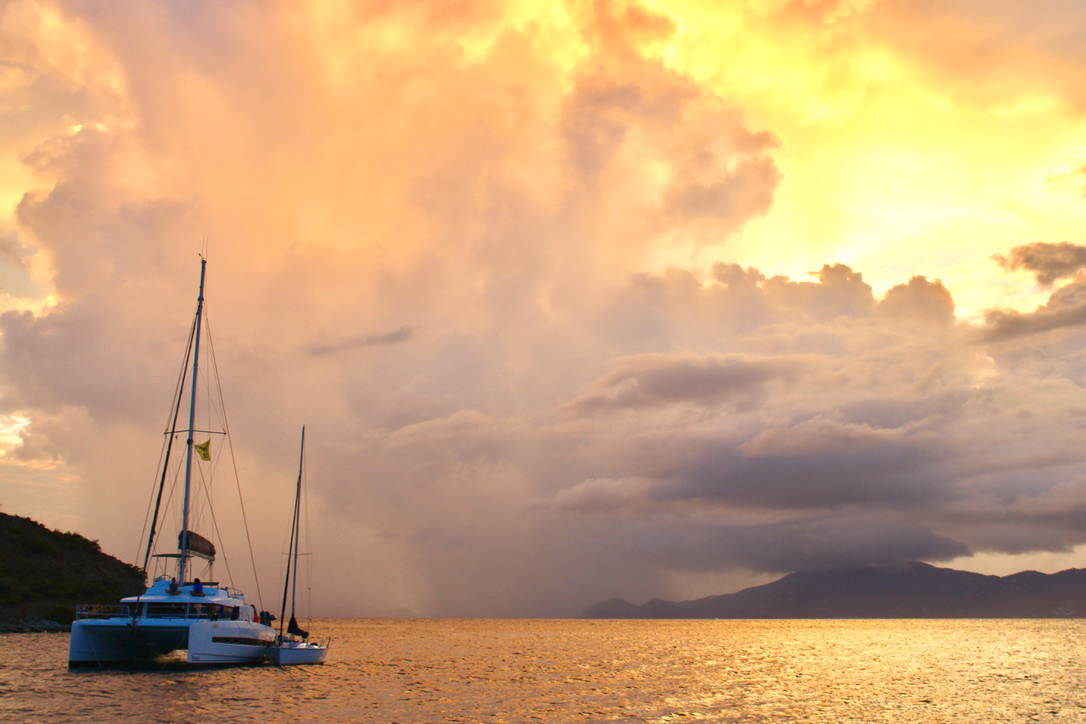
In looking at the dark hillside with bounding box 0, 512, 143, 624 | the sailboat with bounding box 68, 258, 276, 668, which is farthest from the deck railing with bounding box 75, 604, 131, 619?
the dark hillside with bounding box 0, 512, 143, 624

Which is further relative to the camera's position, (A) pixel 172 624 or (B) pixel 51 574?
(B) pixel 51 574

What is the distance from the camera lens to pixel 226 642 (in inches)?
2504

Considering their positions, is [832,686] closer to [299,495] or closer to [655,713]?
[655,713]

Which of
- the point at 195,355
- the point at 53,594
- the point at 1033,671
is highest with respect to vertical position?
the point at 195,355

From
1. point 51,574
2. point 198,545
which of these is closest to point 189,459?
point 198,545

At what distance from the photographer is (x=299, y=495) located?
86.9m

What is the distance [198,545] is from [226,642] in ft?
30.2

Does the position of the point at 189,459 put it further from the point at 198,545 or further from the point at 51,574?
the point at 51,574

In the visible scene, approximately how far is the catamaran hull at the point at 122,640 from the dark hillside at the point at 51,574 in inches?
2501

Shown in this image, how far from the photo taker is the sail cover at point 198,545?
2618 inches

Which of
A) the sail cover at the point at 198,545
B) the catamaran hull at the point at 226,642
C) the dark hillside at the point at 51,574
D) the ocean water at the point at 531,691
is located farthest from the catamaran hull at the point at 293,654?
the dark hillside at the point at 51,574

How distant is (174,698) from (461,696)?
20389 millimetres

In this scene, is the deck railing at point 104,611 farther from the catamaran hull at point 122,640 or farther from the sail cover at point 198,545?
the sail cover at point 198,545

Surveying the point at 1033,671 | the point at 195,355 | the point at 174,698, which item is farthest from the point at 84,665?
the point at 1033,671
